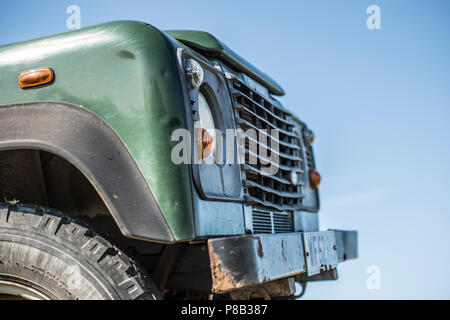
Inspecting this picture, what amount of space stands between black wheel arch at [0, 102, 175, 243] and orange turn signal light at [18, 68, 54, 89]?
0.28 feet

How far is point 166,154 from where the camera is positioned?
6.39 feet

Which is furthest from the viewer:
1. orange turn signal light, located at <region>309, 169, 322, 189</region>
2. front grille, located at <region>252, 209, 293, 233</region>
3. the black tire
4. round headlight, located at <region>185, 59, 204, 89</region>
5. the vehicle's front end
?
orange turn signal light, located at <region>309, 169, 322, 189</region>

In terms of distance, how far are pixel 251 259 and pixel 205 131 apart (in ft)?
1.90

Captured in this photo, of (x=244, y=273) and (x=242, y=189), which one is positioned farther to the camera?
(x=242, y=189)

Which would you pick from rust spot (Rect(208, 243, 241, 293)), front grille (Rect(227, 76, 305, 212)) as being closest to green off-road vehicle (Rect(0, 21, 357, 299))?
rust spot (Rect(208, 243, 241, 293))

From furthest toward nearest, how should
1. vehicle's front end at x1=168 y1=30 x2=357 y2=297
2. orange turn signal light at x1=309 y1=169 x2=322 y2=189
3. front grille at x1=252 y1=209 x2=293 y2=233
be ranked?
1. orange turn signal light at x1=309 y1=169 x2=322 y2=189
2. front grille at x1=252 y1=209 x2=293 y2=233
3. vehicle's front end at x1=168 y1=30 x2=357 y2=297

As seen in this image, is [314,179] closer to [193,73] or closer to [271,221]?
[271,221]

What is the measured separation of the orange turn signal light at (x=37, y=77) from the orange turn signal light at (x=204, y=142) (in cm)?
64

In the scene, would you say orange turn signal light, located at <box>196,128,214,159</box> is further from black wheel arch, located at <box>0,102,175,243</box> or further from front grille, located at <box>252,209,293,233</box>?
front grille, located at <box>252,209,293,233</box>

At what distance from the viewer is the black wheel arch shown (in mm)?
1914

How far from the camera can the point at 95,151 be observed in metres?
1.99
